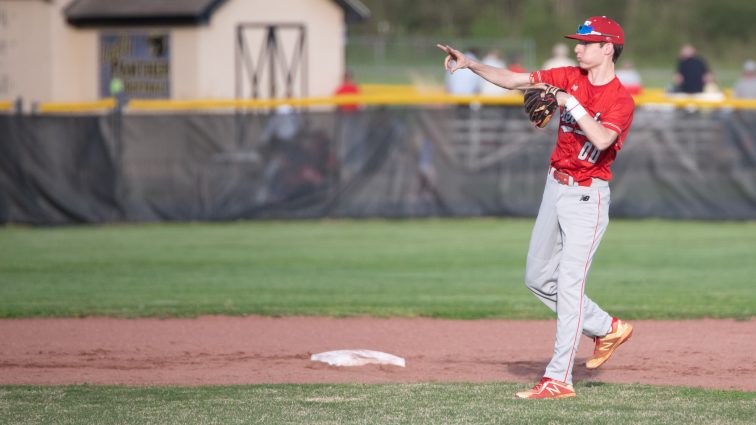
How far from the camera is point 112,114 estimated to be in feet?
53.4

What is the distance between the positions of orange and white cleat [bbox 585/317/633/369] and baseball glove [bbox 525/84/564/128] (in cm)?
133

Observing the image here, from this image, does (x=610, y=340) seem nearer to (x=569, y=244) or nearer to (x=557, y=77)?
(x=569, y=244)

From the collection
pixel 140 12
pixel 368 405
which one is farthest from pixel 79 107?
pixel 368 405

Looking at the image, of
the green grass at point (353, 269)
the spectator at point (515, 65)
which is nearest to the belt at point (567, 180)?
the green grass at point (353, 269)

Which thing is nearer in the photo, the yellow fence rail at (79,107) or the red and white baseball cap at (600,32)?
the red and white baseball cap at (600,32)

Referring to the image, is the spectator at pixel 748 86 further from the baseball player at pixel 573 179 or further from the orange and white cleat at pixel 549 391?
the orange and white cleat at pixel 549 391

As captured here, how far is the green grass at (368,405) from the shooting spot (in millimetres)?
5551

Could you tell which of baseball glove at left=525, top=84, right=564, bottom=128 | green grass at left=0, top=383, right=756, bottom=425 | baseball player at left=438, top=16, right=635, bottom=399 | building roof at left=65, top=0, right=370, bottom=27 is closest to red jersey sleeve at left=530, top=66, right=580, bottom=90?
baseball player at left=438, top=16, right=635, bottom=399

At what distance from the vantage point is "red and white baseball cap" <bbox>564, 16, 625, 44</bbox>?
5996 millimetres

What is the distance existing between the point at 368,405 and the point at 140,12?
59.1ft

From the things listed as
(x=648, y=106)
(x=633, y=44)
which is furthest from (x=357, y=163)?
(x=633, y=44)

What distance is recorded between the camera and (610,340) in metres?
6.56

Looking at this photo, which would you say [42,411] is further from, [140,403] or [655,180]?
[655,180]

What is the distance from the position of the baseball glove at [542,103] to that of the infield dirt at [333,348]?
176 centimetres
